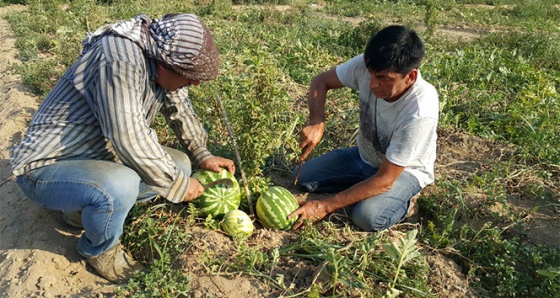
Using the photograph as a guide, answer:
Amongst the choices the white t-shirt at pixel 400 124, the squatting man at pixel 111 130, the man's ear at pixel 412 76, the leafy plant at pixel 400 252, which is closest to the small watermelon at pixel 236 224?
the squatting man at pixel 111 130

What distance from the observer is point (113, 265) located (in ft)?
10.3

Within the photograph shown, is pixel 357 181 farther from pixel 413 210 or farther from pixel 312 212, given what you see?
pixel 312 212

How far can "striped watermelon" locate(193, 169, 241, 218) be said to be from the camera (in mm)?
3447

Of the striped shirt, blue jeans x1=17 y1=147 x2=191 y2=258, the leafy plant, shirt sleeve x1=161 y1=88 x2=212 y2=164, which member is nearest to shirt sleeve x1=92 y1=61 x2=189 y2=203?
the striped shirt

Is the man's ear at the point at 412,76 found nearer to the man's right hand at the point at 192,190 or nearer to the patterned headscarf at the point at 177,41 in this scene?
the patterned headscarf at the point at 177,41

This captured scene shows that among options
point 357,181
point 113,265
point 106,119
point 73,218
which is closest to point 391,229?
point 357,181

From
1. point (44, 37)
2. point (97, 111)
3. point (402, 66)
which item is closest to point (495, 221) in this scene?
point (402, 66)

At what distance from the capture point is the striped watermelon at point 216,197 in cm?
345

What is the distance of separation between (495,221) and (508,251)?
24.4 inches

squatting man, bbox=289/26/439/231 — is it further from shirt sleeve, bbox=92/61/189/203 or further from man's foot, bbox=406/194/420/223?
shirt sleeve, bbox=92/61/189/203

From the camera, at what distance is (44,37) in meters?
7.43

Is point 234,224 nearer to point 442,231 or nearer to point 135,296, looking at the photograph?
point 135,296

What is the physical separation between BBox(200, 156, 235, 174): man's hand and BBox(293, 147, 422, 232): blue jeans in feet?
2.59

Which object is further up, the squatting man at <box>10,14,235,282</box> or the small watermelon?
the squatting man at <box>10,14,235,282</box>
